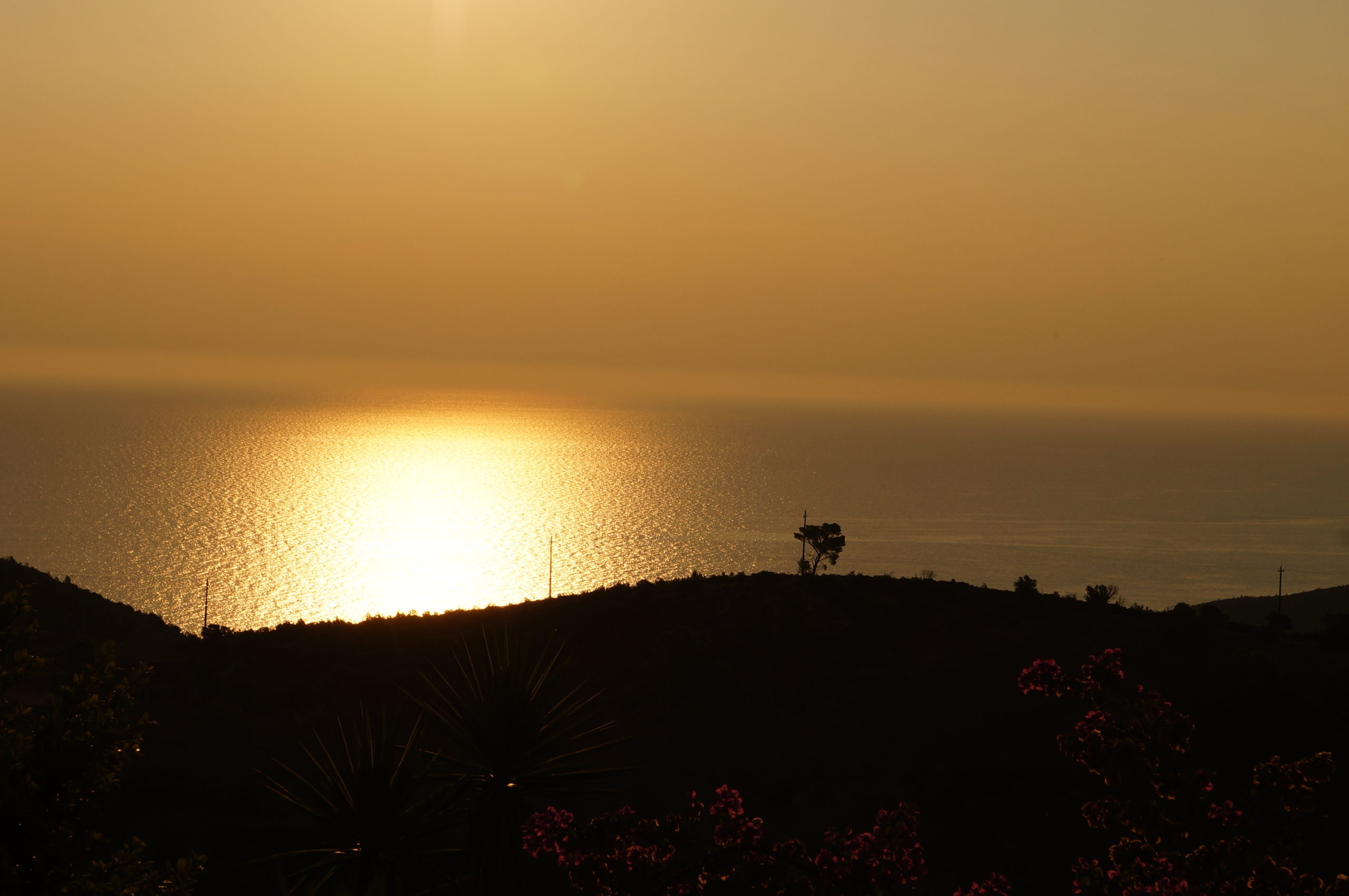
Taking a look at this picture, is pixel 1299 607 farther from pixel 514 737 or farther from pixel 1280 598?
pixel 514 737

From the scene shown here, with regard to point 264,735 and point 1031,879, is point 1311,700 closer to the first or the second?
point 1031,879

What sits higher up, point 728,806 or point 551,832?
point 728,806

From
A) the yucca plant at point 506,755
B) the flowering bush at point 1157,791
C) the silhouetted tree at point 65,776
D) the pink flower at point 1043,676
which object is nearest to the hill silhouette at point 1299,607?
the flowering bush at point 1157,791

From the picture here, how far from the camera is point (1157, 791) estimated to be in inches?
410

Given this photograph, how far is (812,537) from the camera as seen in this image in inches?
3354

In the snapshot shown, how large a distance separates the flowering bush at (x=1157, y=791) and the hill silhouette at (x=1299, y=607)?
10864cm

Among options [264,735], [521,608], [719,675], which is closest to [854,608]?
[719,675]

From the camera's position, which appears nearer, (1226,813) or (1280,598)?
(1226,813)

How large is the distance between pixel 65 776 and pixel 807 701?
100 ft

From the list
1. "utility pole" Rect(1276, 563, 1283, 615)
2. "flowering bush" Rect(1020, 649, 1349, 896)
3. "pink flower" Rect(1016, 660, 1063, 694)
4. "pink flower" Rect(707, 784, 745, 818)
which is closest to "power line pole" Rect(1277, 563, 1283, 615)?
"utility pole" Rect(1276, 563, 1283, 615)

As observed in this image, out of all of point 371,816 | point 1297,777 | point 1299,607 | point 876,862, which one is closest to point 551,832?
point 371,816

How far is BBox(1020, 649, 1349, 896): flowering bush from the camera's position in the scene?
9.98m

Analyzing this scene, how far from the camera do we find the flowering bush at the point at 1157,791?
32.7 ft

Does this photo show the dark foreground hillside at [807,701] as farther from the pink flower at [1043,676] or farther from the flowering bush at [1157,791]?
the flowering bush at [1157,791]
